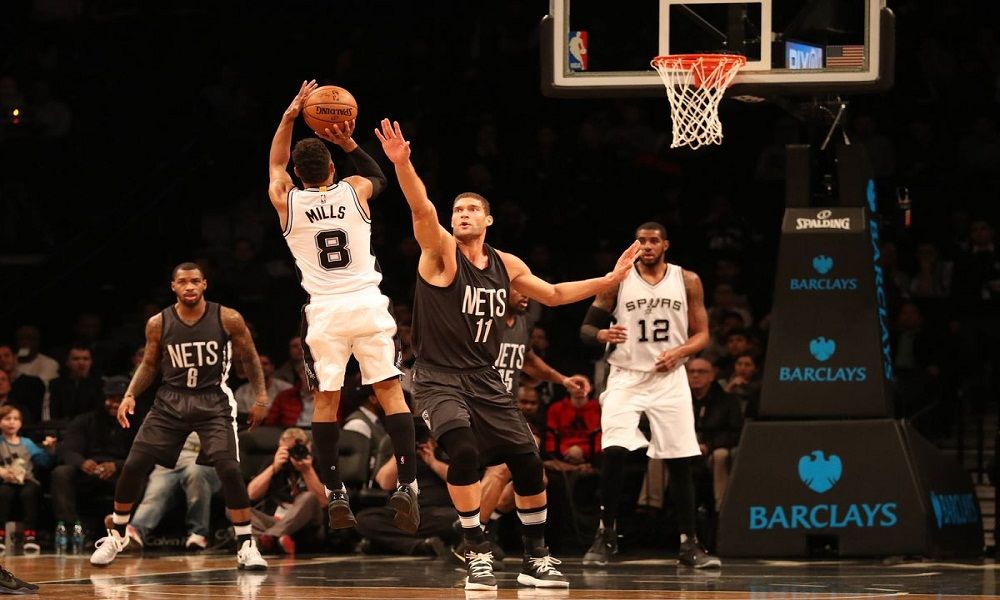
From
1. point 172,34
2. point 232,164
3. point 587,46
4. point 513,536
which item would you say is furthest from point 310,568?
point 172,34

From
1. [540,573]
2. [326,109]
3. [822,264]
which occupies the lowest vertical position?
[540,573]

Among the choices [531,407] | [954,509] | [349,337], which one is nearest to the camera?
[349,337]

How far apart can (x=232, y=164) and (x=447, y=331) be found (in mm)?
10028

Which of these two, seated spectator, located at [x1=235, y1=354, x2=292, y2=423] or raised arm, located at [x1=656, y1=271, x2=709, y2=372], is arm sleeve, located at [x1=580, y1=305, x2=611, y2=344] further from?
seated spectator, located at [x1=235, y1=354, x2=292, y2=423]

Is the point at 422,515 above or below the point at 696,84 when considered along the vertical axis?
below

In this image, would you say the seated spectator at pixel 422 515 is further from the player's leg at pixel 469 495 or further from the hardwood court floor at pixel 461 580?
the player's leg at pixel 469 495

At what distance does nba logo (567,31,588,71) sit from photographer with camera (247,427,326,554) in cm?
414

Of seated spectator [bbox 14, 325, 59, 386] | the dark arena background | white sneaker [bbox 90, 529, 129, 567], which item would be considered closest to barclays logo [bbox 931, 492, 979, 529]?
the dark arena background

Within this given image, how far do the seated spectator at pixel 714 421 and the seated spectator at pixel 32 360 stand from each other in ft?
20.5

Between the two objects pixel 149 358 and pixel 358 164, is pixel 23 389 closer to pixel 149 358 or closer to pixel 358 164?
pixel 149 358

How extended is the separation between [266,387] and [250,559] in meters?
3.60

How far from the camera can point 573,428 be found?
13.2m

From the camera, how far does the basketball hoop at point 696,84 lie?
399 inches

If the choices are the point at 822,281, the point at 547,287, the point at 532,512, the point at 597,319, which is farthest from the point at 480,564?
the point at 822,281
